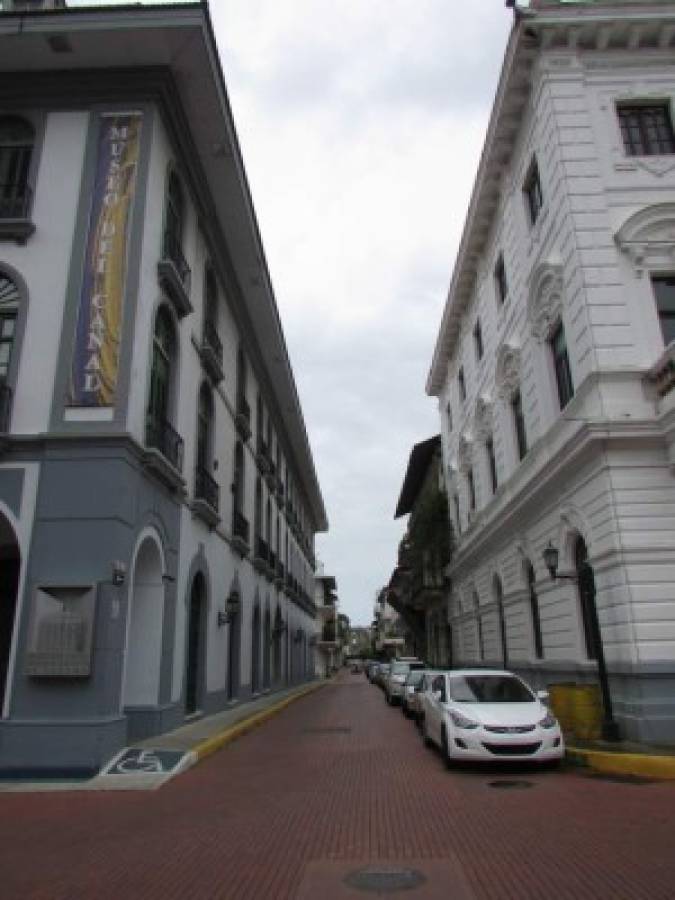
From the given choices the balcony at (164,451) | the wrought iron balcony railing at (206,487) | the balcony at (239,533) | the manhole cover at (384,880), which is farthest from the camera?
the balcony at (239,533)

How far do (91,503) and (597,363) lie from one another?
32.2 ft

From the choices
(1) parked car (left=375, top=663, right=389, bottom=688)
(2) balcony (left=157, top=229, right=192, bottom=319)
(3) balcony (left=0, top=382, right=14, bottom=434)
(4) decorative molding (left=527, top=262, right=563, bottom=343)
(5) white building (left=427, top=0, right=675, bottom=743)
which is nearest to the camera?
(3) balcony (left=0, top=382, right=14, bottom=434)

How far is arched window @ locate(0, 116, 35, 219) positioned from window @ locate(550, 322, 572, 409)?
465 inches

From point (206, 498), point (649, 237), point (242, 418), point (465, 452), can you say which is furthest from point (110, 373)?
point (465, 452)

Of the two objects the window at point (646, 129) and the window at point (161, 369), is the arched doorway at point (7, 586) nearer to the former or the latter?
the window at point (161, 369)

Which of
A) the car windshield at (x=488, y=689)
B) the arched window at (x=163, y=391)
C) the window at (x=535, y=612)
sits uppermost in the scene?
the arched window at (x=163, y=391)

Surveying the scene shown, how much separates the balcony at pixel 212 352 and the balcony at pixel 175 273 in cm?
164

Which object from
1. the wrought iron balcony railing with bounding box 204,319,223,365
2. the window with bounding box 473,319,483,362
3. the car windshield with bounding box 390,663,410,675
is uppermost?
the window with bounding box 473,319,483,362

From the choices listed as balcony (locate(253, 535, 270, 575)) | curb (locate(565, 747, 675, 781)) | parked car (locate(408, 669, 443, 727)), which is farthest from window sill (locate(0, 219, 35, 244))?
balcony (locate(253, 535, 270, 575))

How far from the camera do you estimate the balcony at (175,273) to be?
545 inches

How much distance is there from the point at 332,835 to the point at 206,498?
36.6 ft

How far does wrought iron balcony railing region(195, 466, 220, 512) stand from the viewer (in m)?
16.7

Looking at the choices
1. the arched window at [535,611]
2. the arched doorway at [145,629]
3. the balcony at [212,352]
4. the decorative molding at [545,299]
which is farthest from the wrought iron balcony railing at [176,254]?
the arched window at [535,611]

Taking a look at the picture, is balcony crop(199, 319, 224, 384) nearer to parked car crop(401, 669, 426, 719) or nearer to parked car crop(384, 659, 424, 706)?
parked car crop(401, 669, 426, 719)
